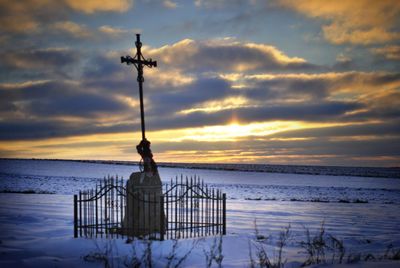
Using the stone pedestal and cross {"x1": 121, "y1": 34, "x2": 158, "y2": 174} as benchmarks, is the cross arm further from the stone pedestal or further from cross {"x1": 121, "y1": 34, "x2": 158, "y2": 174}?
the stone pedestal

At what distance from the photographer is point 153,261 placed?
779 cm

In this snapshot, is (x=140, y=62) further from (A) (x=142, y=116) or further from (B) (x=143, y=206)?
(B) (x=143, y=206)

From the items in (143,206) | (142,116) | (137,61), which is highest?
(137,61)

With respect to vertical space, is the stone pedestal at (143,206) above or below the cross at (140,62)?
below

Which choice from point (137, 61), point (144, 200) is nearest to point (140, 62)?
point (137, 61)

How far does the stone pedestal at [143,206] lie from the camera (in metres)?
10.2

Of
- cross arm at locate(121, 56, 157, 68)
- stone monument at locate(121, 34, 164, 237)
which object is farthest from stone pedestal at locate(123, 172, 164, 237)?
cross arm at locate(121, 56, 157, 68)

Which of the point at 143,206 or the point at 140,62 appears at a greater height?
the point at 140,62

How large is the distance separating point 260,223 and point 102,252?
849 cm

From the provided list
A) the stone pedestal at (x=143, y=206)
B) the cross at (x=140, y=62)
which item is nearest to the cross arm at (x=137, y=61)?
the cross at (x=140, y=62)

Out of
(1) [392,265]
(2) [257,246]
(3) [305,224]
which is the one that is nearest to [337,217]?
(3) [305,224]

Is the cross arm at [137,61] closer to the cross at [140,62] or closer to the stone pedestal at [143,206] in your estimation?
the cross at [140,62]

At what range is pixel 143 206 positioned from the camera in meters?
10.2

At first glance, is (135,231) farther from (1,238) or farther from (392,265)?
(392,265)
